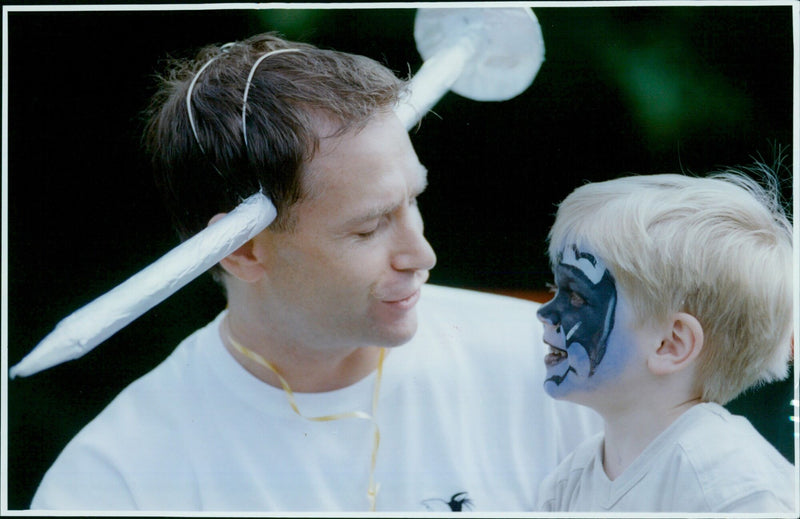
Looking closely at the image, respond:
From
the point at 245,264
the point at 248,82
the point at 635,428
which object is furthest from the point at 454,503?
the point at 248,82

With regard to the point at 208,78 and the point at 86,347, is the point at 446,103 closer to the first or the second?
the point at 208,78

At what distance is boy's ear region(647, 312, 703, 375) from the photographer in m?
1.79

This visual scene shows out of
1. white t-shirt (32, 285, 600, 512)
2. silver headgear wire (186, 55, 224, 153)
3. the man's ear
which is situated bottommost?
white t-shirt (32, 285, 600, 512)

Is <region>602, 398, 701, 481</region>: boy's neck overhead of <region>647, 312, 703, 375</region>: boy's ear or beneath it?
beneath

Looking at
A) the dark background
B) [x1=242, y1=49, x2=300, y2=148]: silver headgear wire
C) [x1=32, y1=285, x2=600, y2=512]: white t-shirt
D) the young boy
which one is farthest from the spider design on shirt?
[x1=242, y1=49, x2=300, y2=148]: silver headgear wire

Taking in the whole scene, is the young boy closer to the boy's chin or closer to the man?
the boy's chin

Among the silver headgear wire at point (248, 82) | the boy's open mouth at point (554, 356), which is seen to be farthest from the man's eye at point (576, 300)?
the silver headgear wire at point (248, 82)

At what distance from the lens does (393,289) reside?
6.23 ft

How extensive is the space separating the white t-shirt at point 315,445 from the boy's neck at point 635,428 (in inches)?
4.8

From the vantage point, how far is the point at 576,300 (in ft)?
6.10

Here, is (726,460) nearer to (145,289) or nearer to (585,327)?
(585,327)

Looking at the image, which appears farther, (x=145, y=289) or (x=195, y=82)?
(x=195, y=82)

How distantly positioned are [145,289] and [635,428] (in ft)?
3.14

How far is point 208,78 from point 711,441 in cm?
121
